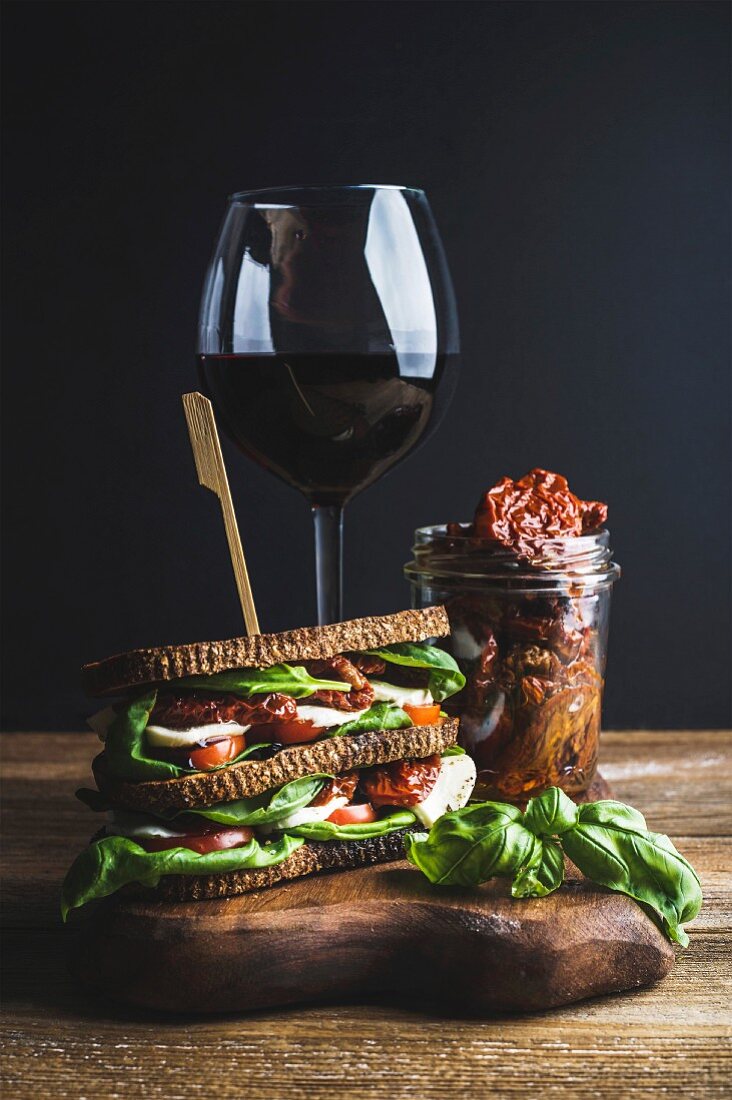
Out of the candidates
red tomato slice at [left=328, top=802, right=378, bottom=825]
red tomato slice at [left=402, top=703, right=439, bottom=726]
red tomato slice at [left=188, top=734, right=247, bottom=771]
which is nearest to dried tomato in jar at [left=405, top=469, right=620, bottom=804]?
red tomato slice at [left=402, top=703, right=439, bottom=726]

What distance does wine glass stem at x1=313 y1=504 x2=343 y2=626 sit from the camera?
1347 mm

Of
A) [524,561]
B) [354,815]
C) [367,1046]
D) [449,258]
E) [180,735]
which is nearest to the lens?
[367,1046]

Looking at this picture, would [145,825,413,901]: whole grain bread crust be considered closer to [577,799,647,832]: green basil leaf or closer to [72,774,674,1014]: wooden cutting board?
[72,774,674,1014]: wooden cutting board

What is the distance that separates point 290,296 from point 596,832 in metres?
0.60

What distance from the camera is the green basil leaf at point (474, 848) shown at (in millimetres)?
1087

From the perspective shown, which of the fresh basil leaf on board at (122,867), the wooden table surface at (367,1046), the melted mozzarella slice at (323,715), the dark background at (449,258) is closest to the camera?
the wooden table surface at (367,1046)

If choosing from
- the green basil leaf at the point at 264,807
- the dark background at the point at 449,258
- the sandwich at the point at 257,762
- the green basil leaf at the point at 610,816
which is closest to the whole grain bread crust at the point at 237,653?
the sandwich at the point at 257,762

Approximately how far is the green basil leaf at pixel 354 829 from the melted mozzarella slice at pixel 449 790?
0.02m

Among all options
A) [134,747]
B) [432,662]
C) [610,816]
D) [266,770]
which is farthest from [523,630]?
[134,747]

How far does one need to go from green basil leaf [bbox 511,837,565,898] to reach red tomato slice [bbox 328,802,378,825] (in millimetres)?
178

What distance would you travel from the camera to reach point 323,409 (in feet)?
4.07

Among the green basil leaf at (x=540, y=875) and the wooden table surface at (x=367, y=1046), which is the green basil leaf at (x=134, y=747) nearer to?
the wooden table surface at (x=367, y=1046)

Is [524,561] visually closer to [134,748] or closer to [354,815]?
[354,815]

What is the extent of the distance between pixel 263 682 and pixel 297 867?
18cm
